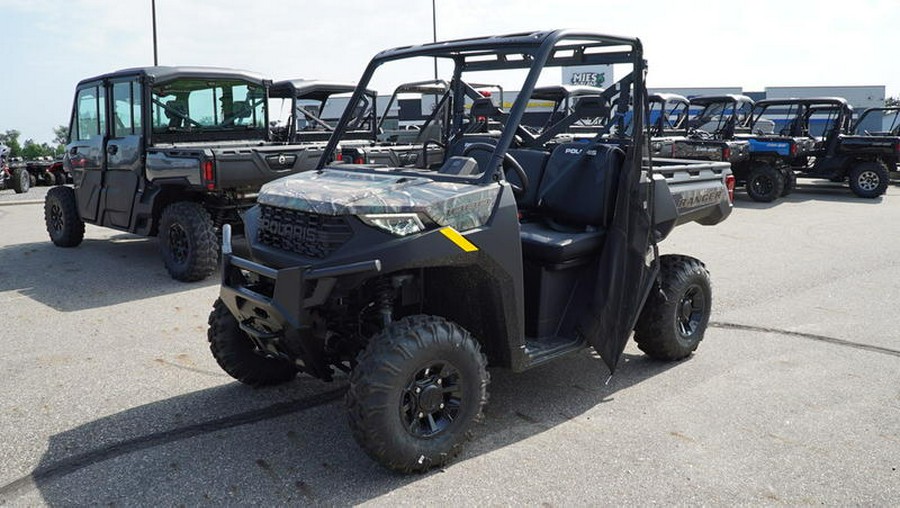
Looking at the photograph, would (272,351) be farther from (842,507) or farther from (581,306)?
(842,507)

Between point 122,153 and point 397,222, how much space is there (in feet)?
20.2

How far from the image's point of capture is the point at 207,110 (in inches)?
361

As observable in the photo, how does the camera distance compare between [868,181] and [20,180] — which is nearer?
[868,181]

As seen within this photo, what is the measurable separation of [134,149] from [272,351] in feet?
17.7

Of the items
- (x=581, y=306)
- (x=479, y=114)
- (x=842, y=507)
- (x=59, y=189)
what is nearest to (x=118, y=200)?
(x=59, y=189)

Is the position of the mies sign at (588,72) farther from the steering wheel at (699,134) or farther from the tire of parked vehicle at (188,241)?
the tire of parked vehicle at (188,241)

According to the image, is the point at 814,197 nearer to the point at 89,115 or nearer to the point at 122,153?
the point at 122,153

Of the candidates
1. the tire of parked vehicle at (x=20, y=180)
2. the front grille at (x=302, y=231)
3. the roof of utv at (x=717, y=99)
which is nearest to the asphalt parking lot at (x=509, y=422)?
the front grille at (x=302, y=231)

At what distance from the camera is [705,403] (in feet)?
14.3

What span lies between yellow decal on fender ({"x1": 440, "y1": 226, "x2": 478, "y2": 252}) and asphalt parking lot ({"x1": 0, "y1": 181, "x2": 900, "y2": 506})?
1005 millimetres

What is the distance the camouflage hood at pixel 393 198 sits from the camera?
3.38 metres

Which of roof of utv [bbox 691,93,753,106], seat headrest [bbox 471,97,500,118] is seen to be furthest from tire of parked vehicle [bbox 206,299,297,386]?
roof of utv [bbox 691,93,753,106]

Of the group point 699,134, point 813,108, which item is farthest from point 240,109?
point 813,108

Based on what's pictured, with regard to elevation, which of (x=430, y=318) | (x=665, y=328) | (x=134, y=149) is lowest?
(x=665, y=328)
